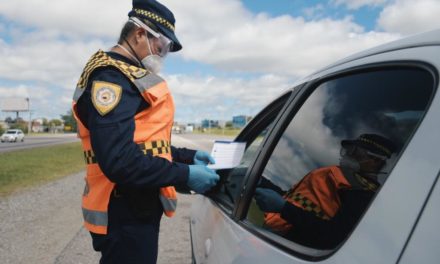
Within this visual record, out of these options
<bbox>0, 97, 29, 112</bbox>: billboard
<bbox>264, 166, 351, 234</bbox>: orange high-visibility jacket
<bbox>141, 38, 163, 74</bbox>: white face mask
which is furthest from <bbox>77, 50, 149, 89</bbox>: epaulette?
<bbox>0, 97, 29, 112</bbox>: billboard

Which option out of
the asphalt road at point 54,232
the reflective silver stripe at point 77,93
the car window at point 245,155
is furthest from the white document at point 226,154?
the asphalt road at point 54,232

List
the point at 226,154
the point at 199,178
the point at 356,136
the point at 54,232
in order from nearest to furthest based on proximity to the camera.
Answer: the point at 356,136, the point at 199,178, the point at 226,154, the point at 54,232

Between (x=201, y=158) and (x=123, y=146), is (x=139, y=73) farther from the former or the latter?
(x=201, y=158)

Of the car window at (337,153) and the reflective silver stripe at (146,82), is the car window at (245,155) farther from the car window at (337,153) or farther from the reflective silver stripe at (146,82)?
the reflective silver stripe at (146,82)

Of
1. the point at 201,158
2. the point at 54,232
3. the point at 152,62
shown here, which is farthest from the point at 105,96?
the point at 54,232

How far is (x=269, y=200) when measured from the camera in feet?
6.34

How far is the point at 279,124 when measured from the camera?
1.95m

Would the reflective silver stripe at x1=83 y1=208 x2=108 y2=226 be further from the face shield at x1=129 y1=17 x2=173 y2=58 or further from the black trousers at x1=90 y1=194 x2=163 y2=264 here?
the face shield at x1=129 y1=17 x2=173 y2=58

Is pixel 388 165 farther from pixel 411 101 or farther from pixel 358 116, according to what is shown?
pixel 358 116

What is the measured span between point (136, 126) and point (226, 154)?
0.75 m

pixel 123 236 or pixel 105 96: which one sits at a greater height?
pixel 105 96

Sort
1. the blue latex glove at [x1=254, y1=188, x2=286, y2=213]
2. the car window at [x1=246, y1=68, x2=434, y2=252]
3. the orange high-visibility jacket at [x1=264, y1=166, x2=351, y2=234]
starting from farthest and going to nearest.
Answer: the blue latex glove at [x1=254, y1=188, x2=286, y2=213] → the orange high-visibility jacket at [x1=264, y1=166, x2=351, y2=234] → the car window at [x1=246, y1=68, x2=434, y2=252]

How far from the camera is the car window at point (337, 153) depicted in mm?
1263

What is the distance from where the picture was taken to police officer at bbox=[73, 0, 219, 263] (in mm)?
1934
